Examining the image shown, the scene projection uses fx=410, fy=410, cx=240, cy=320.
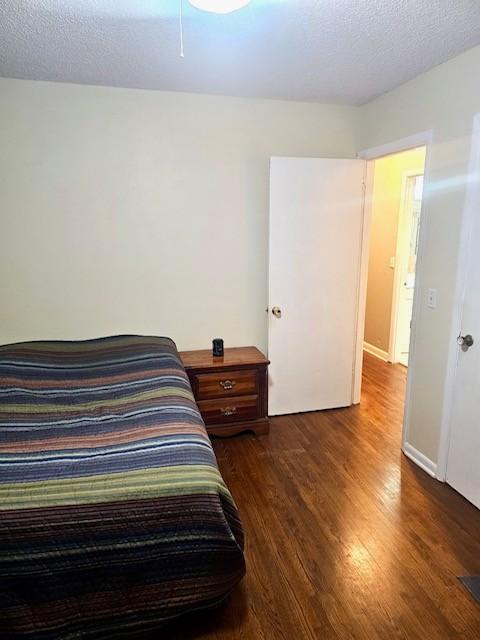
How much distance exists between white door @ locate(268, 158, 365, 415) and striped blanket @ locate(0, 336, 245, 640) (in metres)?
1.66

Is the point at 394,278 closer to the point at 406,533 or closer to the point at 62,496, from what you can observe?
the point at 406,533

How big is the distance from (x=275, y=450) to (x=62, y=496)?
5.73 feet

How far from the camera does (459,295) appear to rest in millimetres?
2338

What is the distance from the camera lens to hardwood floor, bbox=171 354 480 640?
5.30 feet

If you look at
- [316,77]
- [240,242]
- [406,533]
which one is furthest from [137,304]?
[406,533]

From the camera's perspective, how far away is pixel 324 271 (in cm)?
330

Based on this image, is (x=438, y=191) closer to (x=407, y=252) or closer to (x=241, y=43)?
(x=241, y=43)

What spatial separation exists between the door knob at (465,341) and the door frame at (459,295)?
5cm

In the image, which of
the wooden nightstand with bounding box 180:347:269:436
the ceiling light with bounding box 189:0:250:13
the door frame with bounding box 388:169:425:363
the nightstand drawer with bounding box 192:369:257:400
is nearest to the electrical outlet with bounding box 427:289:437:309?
the wooden nightstand with bounding box 180:347:269:436

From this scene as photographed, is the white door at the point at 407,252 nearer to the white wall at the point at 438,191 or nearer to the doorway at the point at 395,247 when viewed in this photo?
the doorway at the point at 395,247

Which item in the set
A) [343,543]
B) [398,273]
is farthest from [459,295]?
[398,273]

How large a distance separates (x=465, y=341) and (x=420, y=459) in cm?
91

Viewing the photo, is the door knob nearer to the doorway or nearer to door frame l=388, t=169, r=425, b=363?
the doorway

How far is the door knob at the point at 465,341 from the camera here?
2.27 meters
